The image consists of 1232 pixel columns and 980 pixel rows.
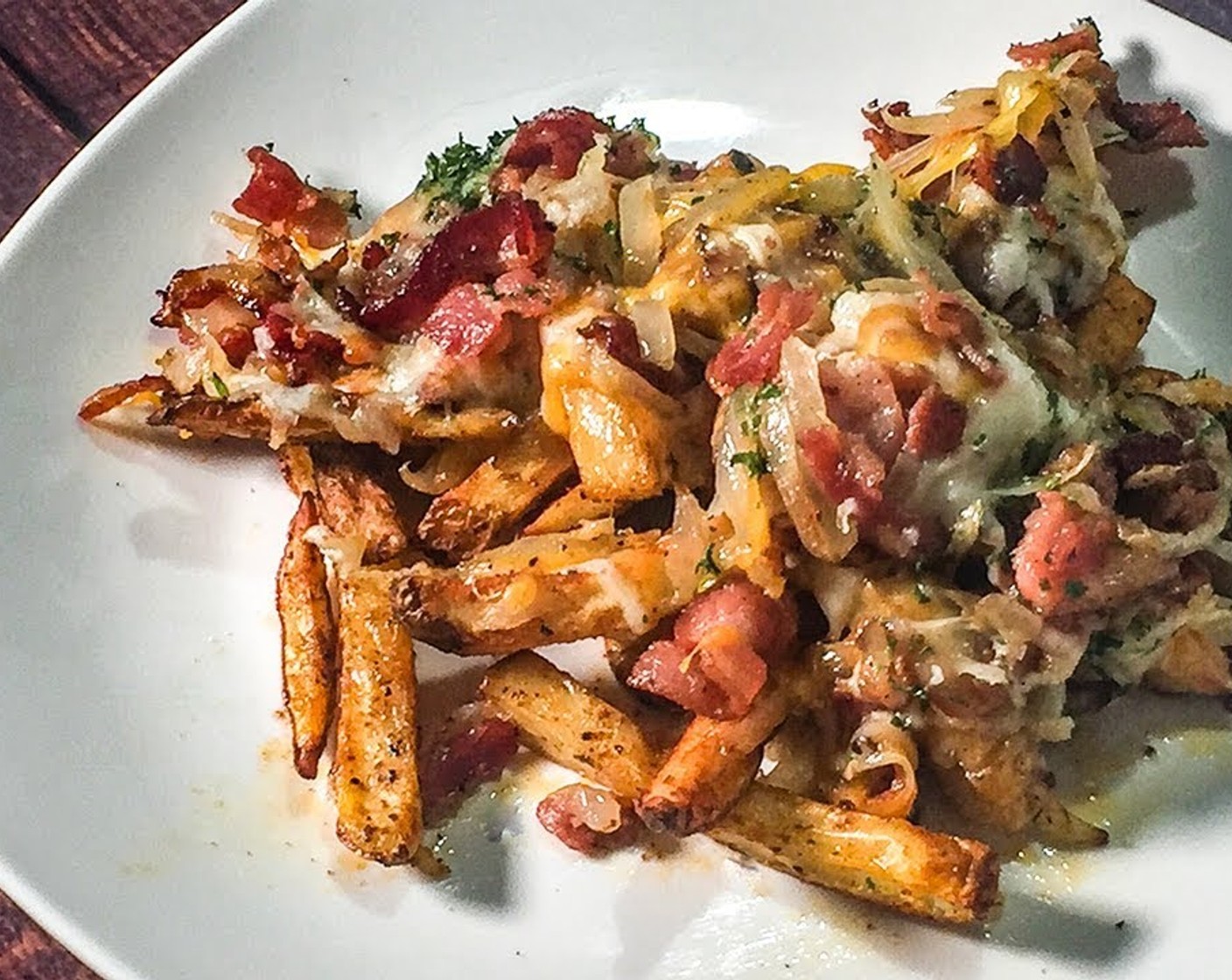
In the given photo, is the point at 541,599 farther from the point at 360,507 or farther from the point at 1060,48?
the point at 1060,48

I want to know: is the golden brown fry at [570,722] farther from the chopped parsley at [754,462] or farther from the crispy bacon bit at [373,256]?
the crispy bacon bit at [373,256]

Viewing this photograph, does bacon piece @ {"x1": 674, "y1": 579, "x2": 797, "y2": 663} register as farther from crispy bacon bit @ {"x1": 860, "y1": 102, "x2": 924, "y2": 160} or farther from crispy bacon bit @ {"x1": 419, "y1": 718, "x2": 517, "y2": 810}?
crispy bacon bit @ {"x1": 860, "y1": 102, "x2": 924, "y2": 160}

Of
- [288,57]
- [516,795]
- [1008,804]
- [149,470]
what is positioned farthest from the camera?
[288,57]

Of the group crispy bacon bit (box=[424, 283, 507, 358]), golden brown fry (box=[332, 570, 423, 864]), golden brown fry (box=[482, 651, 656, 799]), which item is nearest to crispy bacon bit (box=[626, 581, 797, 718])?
golden brown fry (box=[482, 651, 656, 799])

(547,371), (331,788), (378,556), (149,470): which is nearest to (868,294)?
(547,371)

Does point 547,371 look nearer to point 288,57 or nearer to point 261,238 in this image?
point 261,238

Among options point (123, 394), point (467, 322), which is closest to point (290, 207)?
point (123, 394)

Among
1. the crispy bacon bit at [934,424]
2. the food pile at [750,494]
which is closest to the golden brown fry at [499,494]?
the food pile at [750,494]
